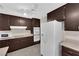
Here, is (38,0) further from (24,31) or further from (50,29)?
(24,31)

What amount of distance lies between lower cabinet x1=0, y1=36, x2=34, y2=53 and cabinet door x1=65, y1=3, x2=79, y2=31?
242 cm

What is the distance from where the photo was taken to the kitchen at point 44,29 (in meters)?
1.95

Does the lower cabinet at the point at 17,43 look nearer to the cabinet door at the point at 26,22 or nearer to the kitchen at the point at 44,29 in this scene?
the kitchen at the point at 44,29

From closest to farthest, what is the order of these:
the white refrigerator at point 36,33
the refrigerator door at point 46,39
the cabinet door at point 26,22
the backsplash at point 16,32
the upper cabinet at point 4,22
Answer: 1. the refrigerator door at point 46,39
2. the upper cabinet at point 4,22
3. the backsplash at point 16,32
4. the cabinet door at point 26,22
5. the white refrigerator at point 36,33

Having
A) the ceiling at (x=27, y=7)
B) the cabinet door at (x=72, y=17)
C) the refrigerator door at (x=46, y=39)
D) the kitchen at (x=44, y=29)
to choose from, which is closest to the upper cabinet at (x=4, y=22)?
the kitchen at (x=44, y=29)

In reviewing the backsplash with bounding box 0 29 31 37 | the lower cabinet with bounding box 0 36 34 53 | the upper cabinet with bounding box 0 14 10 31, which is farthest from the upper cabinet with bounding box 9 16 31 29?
the lower cabinet with bounding box 0 36 34 53

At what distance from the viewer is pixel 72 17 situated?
1.94m

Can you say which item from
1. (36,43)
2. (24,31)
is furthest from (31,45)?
(24,31)

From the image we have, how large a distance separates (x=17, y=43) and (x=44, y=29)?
5.60 feet

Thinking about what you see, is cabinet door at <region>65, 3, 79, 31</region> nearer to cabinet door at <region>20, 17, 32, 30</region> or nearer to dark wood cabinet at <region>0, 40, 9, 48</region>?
dark wood cabinet at <region>0, 40, 9, 48</region>

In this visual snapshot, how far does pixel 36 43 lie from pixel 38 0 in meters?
4.39

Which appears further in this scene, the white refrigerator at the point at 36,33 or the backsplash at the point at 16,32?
the white refrigerator at the point at 36,33

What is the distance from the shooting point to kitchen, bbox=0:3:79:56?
195 cm

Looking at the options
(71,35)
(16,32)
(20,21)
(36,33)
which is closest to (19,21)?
(20,21)
